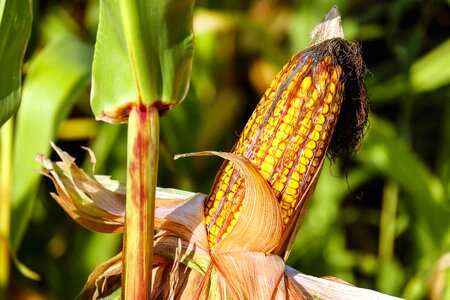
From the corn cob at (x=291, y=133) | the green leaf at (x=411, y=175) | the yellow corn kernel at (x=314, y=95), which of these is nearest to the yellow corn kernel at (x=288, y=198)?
the corn cob at (x=291, y=133)

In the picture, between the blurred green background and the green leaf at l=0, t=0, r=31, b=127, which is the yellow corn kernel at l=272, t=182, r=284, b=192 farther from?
the blurred green background

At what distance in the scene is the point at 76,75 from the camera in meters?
1.59

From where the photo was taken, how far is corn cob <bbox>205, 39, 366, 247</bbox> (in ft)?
2.95

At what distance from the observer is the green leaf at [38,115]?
151 centimetres

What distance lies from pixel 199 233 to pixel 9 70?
11.4 inches

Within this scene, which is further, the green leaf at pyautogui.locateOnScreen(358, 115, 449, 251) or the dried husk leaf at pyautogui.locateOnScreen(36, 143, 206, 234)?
the green leaf at pyautogui.locateOnScreen(358, 115, 449, 251)

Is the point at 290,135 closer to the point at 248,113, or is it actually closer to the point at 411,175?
the point at 411,175

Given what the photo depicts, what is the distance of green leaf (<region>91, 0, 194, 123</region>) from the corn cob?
0.11 meters

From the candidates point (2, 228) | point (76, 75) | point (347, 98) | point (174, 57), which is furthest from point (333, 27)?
point (2, 228)

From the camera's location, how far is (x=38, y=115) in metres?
1.54

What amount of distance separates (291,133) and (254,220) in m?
0.10

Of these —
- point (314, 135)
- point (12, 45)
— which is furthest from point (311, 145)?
point (12, 45)

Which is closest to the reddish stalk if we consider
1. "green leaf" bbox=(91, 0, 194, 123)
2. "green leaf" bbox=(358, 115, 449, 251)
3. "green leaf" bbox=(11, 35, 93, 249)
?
"green leaf" bbox=(91, 0, 194, 123)

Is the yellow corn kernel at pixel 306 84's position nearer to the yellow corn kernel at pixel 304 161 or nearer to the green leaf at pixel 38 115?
the yellow corn kernel at pixel 304 161
